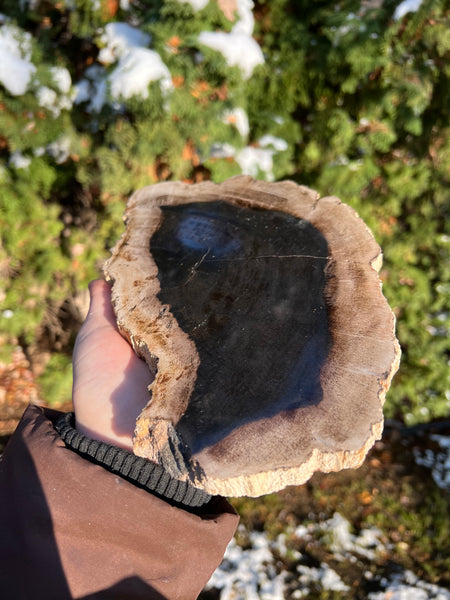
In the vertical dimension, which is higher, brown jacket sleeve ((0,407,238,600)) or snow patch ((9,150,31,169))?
snow patch ((9,150,31,169))

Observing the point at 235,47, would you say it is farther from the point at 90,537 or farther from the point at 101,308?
the point at 90,537

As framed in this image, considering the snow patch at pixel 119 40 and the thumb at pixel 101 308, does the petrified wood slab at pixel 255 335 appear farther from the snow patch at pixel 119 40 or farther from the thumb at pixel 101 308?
→ the snow patch at pixel 119 40

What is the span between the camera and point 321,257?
4.51ft

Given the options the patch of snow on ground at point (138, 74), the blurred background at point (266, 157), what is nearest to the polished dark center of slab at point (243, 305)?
the patch of snow on ground at point (138, 74)

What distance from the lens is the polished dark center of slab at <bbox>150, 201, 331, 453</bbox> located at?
3.27ft

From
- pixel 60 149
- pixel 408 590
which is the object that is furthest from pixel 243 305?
pixel 408 590

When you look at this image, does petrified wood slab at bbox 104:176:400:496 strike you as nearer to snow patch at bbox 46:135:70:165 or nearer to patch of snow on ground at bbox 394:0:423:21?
snow patch at bbox 46:135:70:165

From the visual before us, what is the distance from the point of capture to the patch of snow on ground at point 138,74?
215 cm

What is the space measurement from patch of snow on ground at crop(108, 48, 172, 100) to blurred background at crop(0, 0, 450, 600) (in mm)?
10

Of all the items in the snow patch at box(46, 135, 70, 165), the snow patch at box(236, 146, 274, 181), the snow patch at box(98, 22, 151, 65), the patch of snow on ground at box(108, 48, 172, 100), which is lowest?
the snow patch at box(236, 146, 274, 181)

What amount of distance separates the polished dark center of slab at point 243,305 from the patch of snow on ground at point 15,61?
57.8 inches

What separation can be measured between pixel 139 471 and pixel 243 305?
0.55 meters

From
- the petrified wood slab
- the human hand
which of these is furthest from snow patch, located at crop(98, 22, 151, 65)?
the human hand

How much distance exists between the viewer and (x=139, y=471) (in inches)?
47.1
